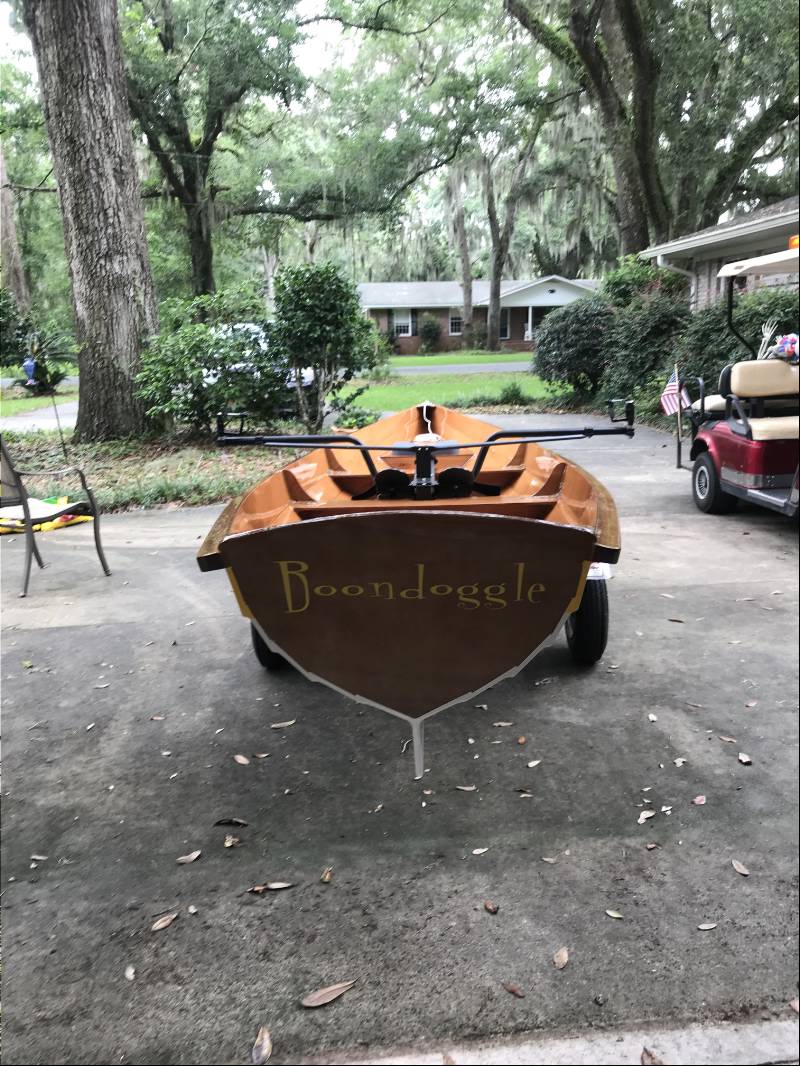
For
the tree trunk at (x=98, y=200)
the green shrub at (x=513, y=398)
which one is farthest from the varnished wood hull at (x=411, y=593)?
the green shrub at (x=513, y=398)

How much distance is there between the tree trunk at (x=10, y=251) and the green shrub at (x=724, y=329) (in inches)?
218

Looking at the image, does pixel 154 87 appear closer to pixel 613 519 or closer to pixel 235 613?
pixel 235 613

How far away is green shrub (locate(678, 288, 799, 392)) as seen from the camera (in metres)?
6.08

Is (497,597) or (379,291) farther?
(379,291)

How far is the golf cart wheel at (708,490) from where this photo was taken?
321 centimetres

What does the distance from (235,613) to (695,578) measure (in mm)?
1754

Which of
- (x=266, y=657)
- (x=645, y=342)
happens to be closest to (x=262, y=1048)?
(x=266, y=657)

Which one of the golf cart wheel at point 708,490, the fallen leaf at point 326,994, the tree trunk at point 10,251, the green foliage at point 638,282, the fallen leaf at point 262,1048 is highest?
the green foliage at point 638,282

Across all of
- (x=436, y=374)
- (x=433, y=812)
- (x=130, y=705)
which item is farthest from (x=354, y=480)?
(x=436, y=374)

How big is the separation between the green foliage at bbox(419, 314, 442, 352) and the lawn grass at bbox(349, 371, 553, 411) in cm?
914

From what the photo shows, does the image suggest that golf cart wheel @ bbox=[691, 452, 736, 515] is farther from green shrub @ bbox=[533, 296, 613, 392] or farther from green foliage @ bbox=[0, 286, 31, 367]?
green shrub @ bbox=[533, 296, 613, 392]

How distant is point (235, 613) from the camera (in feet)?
9.46

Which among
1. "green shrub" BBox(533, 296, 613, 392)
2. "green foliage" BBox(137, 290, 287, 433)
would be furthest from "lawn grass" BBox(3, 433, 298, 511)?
"green shrub" BBox(533, 296, 613, 392)

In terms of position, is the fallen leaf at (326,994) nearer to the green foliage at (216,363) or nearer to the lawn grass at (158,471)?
the lawn grass at (158,471)
